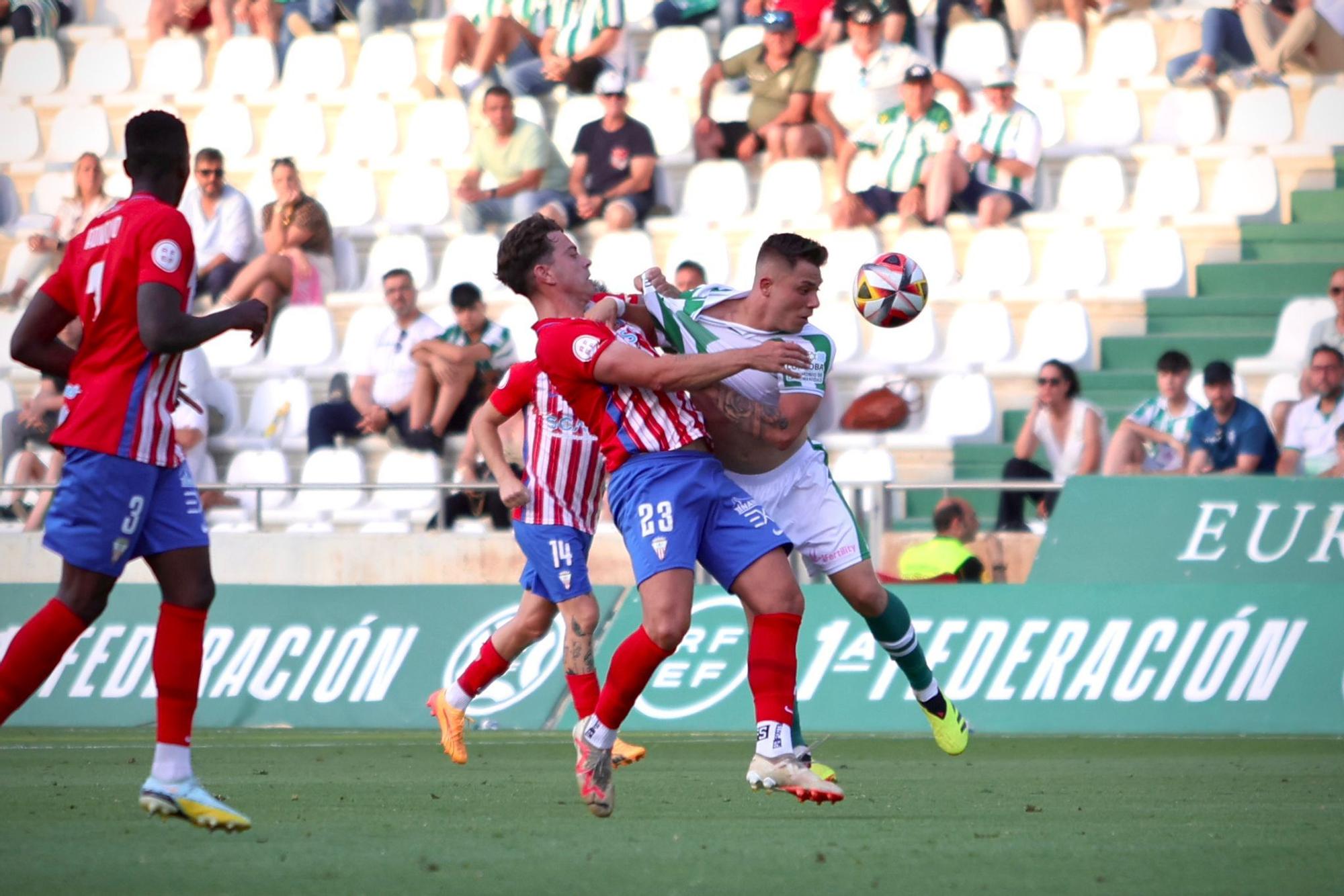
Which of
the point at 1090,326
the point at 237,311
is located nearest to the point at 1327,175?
the point at 1090,326

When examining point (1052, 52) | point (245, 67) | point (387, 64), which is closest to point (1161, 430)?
point (1052, 52)

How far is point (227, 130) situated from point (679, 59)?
4.69m

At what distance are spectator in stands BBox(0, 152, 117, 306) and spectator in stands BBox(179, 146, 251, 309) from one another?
106 cm

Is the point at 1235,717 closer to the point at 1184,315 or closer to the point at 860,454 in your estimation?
the point at 860,454

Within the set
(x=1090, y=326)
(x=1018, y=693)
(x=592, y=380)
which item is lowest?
(x=1018, y=693)

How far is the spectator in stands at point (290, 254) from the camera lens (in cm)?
1702

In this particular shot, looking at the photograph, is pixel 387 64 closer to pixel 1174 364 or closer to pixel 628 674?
pixel 1174 364

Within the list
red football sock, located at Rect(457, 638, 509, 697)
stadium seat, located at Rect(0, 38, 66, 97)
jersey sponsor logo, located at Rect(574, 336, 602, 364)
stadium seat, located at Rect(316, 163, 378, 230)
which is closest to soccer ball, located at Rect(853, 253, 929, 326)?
jersey sponsor logo, located at Rect(574, 336, 602, 364)

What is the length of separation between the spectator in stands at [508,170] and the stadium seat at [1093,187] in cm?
434

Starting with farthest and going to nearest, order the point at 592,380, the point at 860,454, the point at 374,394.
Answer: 1. the point at 374,394
2. the point at 860,454
3. the point at 592,380

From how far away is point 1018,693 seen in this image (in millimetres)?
11812

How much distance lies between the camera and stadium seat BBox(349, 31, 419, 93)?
19.9 metres

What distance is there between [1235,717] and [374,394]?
7351 mm

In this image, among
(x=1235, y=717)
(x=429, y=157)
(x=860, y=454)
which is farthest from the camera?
(x=429, y=157)
